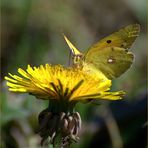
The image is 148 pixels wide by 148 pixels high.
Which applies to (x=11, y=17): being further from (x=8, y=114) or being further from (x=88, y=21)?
(x=8, y=114)

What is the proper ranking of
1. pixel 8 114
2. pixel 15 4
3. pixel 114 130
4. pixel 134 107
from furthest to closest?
pixel 15 4, pixel 134 107, pixel 114 130, pixel 8 114

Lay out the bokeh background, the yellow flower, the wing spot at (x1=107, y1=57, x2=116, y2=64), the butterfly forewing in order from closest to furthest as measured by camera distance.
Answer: the yellow flower < the butterfly forewing < the wing spot at (x1=107, y1=57, x2=116, y2=64) < the bokeh background

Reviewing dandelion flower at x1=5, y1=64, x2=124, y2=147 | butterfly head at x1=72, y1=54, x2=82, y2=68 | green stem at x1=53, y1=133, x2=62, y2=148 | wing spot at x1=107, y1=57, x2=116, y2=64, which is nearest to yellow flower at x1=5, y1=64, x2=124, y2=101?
dandelion flower at x1=5, y1=64, x2=124, y2=147

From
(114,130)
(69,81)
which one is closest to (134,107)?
(114,130)

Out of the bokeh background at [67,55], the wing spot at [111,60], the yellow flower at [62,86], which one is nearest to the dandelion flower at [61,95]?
the yellow flower at [62,86]

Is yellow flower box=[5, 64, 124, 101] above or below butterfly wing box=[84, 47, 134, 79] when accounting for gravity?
below

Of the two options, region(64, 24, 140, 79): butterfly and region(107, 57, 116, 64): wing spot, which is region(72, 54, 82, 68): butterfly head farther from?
region(107, 57, 116, 64): wing spot

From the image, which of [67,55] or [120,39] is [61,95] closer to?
[120,39]

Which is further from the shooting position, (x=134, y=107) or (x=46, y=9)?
(x=46, y=9)
